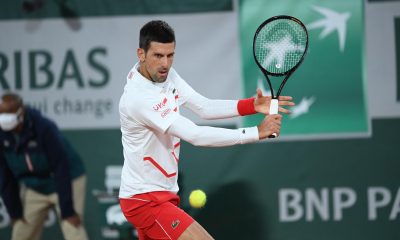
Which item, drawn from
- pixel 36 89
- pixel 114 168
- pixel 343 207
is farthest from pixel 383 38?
pixel 36 89

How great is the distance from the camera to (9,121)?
6.36 meters

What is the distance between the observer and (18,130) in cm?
646

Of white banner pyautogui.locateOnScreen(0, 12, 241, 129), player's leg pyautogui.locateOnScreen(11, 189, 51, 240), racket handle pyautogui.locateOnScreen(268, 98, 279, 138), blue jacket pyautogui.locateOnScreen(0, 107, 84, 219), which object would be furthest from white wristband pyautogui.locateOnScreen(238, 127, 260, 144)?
player's leg pyautogui.locateOnScreen(11, 189, 51, 240)

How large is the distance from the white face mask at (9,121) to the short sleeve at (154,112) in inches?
93.5

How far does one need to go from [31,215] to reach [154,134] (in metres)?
2.66

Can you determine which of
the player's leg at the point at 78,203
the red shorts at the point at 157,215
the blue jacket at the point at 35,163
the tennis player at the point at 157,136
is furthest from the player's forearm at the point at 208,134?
the player's leg at the point at 78,203

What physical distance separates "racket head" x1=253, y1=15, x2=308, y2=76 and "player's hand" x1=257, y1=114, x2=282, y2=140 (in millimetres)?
598

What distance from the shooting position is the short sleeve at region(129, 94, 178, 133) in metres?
4.22

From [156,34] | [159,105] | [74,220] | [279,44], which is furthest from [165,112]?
[74,220]

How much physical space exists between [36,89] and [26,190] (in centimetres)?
88

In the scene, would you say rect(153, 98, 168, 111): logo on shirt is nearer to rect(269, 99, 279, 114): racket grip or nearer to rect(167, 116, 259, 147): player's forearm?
rect(167, 116, 259, 147): player's forearm

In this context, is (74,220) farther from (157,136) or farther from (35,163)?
(157,136)

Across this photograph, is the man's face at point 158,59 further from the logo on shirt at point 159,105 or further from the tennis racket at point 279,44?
the tennis racket at point 279,44

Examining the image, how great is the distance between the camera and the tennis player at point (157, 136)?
4.21 metres
